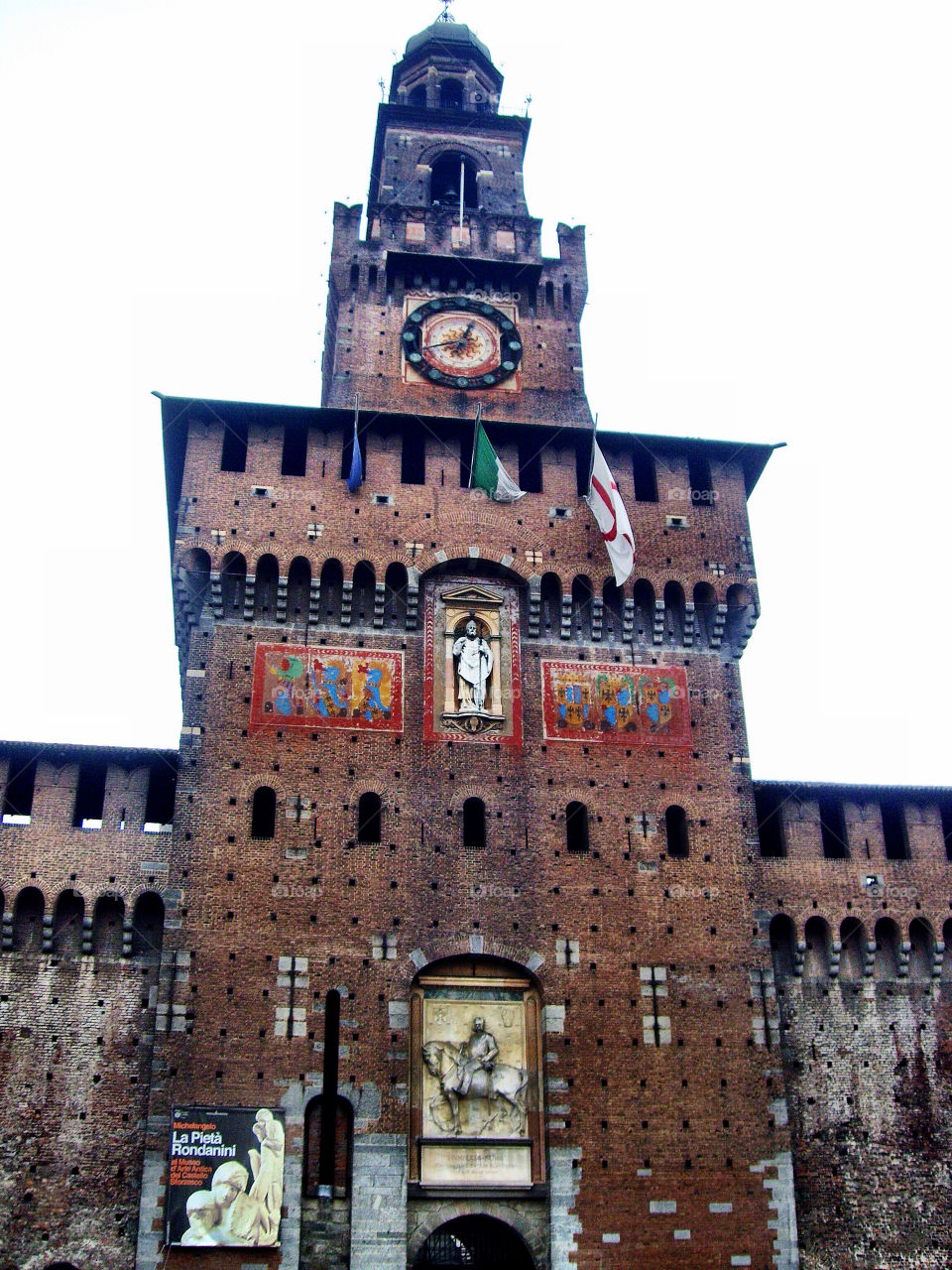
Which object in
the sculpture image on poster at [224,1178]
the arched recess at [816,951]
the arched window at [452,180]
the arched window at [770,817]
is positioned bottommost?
the sculpture image on poster at [224,1178]

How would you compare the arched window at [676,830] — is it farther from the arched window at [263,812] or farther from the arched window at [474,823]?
the arched window at [263,812]

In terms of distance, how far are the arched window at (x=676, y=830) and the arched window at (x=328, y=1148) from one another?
25.6 feet

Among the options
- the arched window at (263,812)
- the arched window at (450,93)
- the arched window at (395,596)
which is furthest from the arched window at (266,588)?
the arched window at (450,93)

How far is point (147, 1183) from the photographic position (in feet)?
73.8

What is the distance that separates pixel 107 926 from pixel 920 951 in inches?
621

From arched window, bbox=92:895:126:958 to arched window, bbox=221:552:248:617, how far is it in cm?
597

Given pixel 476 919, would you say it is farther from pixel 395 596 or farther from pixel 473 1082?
pixel 395 596

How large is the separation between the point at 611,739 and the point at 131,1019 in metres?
10.4

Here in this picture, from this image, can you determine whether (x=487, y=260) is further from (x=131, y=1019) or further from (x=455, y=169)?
(x=131, y=1019)

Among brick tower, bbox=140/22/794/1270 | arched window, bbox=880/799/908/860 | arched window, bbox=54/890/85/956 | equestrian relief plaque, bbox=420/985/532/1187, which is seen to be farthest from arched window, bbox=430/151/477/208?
equestrian relief plaque, bbox=420/985/532/1187

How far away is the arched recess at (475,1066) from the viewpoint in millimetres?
23562

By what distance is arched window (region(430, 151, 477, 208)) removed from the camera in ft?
119

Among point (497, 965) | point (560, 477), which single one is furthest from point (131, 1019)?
point (560, 477)

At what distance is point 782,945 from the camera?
26.9 meters
